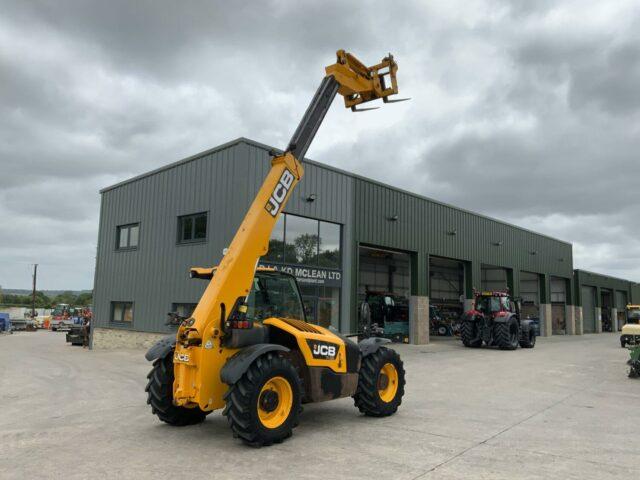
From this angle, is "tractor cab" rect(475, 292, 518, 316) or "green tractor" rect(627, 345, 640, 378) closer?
"green tractor" rect(627, 345, 640, 378)

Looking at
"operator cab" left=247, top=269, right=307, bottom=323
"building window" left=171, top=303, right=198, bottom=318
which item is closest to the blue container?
"building window" left=171, top=303, right=198, bottom=318

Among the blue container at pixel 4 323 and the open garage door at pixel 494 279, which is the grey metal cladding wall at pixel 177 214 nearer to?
the blue container at pixel 4 323

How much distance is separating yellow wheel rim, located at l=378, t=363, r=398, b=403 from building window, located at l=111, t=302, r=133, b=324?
15.5 meters

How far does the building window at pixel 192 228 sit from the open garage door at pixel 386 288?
7427 millimetres

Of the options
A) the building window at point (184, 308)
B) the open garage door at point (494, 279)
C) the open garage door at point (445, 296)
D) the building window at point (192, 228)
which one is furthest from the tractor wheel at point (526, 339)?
the building window at point (192, 228)

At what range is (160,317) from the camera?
19.4m

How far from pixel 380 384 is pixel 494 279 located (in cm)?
3378

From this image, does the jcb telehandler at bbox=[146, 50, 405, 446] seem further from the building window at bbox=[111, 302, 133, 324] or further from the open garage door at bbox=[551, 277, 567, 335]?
the open garage door at bbox=[551, 277, 567, 335]

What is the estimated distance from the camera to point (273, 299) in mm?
7539

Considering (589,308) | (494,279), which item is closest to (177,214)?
(494,279)

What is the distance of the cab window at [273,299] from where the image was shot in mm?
7215

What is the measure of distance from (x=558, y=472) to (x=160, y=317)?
53.6 feet

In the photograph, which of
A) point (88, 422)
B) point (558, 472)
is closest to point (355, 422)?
point (558, 472)

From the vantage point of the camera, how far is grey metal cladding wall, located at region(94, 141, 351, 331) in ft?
57.1
